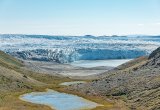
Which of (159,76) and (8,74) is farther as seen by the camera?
(8,74)

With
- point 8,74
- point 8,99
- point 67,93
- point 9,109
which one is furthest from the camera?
point 8,74

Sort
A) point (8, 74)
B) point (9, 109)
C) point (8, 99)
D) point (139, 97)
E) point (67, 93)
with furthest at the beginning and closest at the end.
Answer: point (8, 74) < point (67, 93) < point (8, 99) < point (139, 97) < point (9, 109)

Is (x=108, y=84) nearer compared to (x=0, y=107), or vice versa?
(x=0, y=107)

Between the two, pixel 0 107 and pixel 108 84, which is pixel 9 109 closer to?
pixel 0 107

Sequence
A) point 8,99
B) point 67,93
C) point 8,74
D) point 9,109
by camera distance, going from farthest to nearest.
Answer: point 8,74, point 67,93, point 8,99, point 9,109

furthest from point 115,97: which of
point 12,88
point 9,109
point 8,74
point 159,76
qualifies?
point 8,74

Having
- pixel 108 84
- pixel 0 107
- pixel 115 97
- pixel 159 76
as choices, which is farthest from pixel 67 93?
pixel 0 107

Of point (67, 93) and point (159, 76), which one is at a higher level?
point (159, 76)

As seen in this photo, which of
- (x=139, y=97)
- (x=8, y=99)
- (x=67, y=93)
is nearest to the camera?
(x=139, y=97)

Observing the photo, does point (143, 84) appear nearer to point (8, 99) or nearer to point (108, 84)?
point (108, 84)
